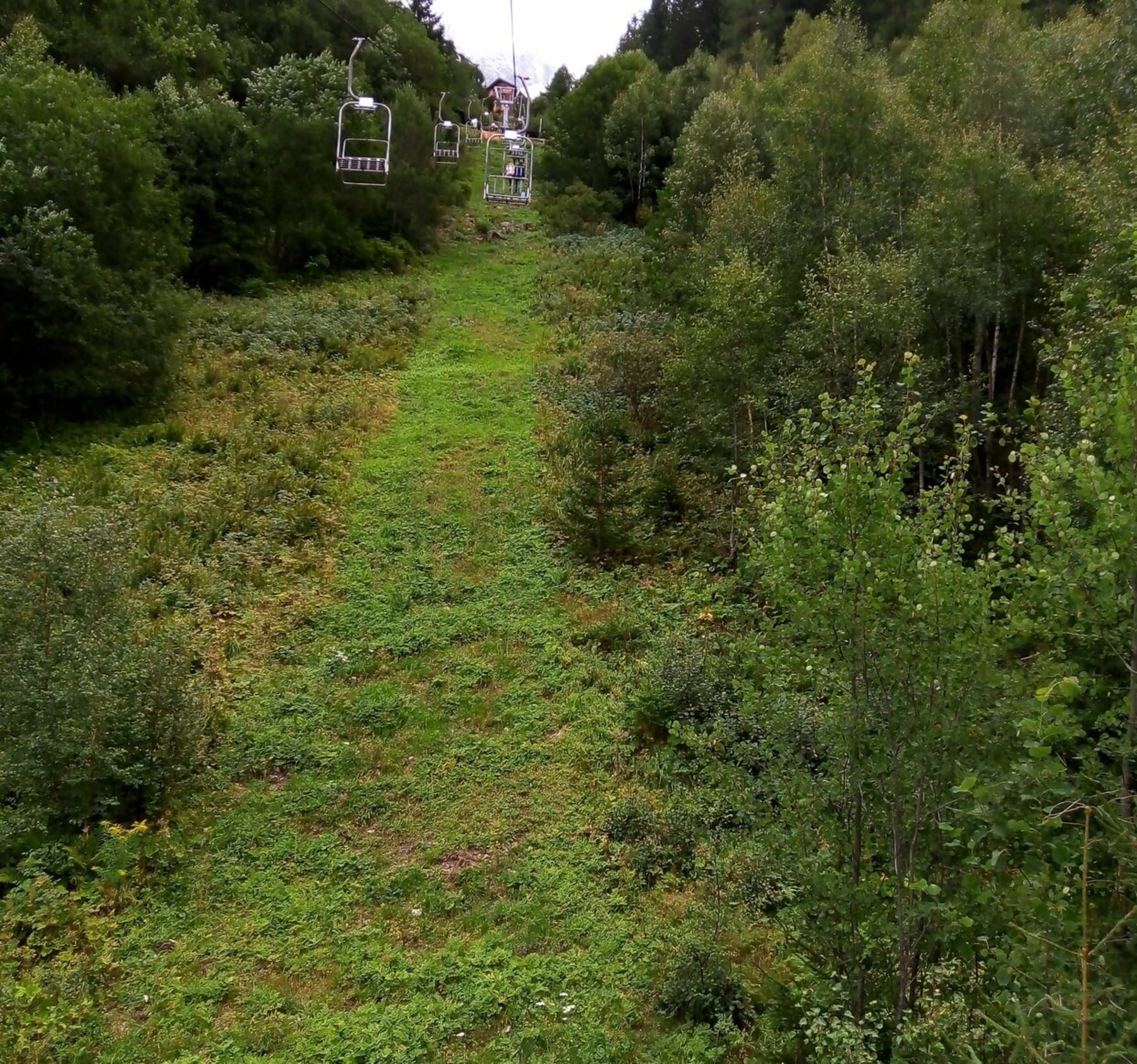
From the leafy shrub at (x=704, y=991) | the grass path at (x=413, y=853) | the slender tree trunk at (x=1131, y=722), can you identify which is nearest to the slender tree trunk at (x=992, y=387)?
the grass path at (x=413, y=853)

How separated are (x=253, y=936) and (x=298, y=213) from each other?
29.4m

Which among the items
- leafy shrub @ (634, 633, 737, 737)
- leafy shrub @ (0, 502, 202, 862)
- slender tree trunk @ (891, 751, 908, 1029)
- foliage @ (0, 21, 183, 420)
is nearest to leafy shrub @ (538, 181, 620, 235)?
foliage @ (0, 21, 183, 420)

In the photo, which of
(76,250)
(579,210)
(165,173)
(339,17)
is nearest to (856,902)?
(339,17)

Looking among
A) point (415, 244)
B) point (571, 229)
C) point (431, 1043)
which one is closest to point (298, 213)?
point (415, 244)

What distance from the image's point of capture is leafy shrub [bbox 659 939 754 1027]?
7.23 meters

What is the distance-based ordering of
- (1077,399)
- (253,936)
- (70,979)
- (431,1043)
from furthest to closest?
(253,936), (70,979), (431,1043), (1077,399)

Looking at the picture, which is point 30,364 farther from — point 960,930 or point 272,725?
point 960,930

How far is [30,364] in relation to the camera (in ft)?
61.8

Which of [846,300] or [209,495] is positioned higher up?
[846,300]

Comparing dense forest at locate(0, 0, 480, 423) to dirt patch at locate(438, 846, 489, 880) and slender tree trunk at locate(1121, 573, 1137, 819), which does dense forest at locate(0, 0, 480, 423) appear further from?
slender tree trunk at locate(1121, 573, 1137, 819)

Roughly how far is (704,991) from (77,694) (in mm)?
7846

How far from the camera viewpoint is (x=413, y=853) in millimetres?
9719

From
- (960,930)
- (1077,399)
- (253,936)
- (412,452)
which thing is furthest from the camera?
(412,452)

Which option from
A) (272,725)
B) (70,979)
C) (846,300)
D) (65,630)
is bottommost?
(70,979)
